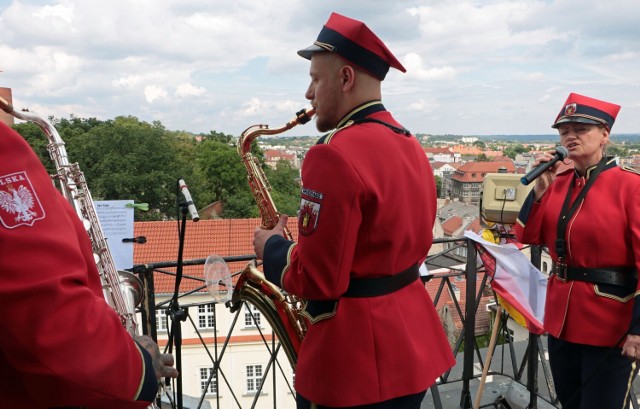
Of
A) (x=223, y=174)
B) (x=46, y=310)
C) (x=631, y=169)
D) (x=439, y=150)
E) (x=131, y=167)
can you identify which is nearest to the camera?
(x=46, y=310)

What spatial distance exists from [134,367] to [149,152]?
37414mm

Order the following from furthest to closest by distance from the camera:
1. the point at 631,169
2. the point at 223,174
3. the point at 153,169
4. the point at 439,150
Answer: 1. the point at 439,150
2. the point at 223,174
3. the point at 153,169
4. the point at 631,169

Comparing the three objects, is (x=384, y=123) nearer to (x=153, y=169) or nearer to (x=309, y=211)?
(x=309, y=211)

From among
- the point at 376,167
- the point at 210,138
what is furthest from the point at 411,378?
the point at 210,138

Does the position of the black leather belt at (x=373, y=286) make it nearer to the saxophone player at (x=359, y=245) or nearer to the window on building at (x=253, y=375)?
the saxophone player at (x=359, y=245)

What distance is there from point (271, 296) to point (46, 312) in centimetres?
182

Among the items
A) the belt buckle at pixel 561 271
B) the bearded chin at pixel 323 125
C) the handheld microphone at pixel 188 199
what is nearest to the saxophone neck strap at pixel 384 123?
the bearded chin at pixel 323 125

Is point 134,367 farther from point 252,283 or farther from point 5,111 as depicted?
point 252,283

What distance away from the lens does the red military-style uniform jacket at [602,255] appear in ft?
9.12

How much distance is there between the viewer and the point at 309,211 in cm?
181

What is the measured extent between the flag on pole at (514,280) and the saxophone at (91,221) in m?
2.60

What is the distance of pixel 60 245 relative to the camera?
42.1 inches

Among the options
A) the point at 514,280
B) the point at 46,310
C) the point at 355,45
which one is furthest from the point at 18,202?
the point at 514,280

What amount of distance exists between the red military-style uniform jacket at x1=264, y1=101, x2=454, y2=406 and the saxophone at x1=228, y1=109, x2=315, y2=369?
625 millimetres
